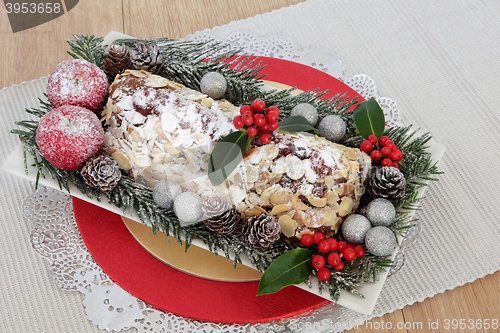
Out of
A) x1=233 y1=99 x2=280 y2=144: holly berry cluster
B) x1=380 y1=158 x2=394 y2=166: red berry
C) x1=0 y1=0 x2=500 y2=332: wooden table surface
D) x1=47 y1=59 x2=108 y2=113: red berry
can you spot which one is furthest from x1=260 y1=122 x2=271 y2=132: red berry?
x1=0 y1=0 x2=500 y2=332: wooden table surface

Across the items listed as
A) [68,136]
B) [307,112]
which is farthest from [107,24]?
[307,112]

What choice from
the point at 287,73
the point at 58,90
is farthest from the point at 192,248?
the point at 287,73

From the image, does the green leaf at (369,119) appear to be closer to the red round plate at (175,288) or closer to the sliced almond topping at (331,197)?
the sliced almond topping at (331,197)

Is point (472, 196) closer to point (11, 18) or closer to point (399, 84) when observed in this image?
point (399, 84)

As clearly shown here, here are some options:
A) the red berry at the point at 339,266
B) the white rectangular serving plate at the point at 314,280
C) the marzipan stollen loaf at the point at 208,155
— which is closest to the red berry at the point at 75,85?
the marzipan stollen loaf at the point at 208,155

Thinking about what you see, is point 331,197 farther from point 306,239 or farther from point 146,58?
point 146,58

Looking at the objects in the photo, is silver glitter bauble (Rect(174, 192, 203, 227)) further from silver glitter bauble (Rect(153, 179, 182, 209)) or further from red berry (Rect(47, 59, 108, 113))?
red berry (Rect(47, 59, 108, 113))
